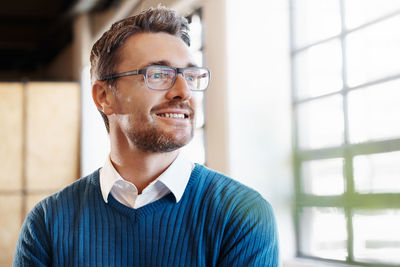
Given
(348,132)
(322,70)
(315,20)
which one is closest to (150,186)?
(348,132)

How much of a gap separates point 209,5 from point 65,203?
5.62 ft

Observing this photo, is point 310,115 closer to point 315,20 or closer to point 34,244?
point 315,20

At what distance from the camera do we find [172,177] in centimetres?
126

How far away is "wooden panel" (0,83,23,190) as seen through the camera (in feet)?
17.2

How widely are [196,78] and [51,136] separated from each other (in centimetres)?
437

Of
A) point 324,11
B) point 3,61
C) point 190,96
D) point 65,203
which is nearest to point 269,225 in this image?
point 190,96

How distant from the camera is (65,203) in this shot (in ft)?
4.43

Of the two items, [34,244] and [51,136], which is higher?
[51,136]

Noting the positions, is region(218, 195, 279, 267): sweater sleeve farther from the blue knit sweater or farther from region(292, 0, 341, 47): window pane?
region(292, 0, 341, 47): window pane

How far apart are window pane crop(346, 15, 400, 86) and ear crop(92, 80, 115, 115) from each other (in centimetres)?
131

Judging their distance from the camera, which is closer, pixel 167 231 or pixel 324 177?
pixel 167 231

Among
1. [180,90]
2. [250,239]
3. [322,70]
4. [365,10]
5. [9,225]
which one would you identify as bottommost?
[9,225]

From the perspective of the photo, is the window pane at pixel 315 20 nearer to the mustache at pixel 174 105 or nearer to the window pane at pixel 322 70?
the window pane at pixel 322 70

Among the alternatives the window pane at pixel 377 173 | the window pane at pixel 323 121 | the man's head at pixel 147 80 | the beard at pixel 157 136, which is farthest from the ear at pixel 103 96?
the window pane at pixel 323 121
